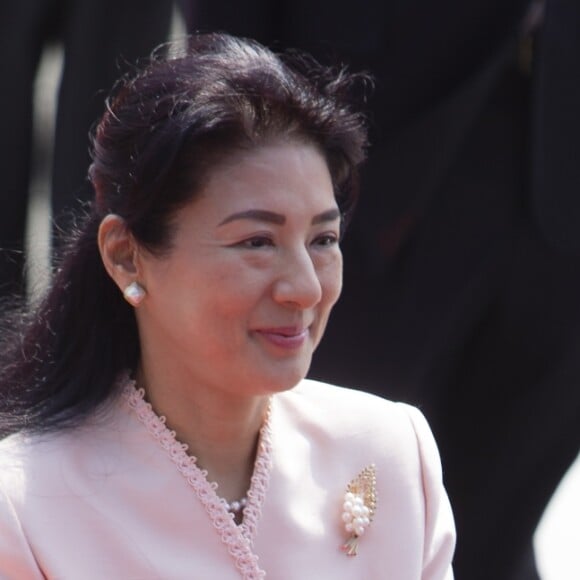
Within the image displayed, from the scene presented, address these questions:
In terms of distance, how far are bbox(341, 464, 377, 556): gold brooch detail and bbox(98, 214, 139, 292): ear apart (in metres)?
0.47

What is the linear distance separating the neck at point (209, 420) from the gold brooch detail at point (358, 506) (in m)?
0.16

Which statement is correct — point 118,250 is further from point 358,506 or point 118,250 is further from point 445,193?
point 445,193

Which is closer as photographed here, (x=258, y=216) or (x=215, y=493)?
(x=258, y=216)

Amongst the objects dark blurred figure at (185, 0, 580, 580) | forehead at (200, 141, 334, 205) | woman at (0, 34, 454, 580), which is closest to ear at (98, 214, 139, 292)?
woman at (0, 34, 454, 580)

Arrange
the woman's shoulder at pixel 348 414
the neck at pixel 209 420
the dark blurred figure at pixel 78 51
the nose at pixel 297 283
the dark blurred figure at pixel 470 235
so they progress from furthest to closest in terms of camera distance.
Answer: the dark blurred figure at pixel 78 51 → the dark blurred figure at pixel 470 235 → the woman's shoulder at pixel 348 414 → the neck at pixel 209 420 → the nose at pixel 297 283

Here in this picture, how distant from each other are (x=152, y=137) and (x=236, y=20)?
1366 millimetres

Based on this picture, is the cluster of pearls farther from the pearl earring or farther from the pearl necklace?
the pearl earring

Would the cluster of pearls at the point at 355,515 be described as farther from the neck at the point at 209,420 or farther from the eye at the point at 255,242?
the eye at the point at 255,242

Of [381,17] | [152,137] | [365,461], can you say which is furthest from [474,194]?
[152,137]

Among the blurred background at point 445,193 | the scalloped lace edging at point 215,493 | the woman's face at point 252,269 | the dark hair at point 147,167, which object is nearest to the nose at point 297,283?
the woman's face at point 252,269

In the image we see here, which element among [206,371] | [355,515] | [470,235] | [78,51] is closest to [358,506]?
[355,515]

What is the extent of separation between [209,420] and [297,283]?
0.92 ft

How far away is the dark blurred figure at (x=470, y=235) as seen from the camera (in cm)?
419

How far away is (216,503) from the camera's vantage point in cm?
295
